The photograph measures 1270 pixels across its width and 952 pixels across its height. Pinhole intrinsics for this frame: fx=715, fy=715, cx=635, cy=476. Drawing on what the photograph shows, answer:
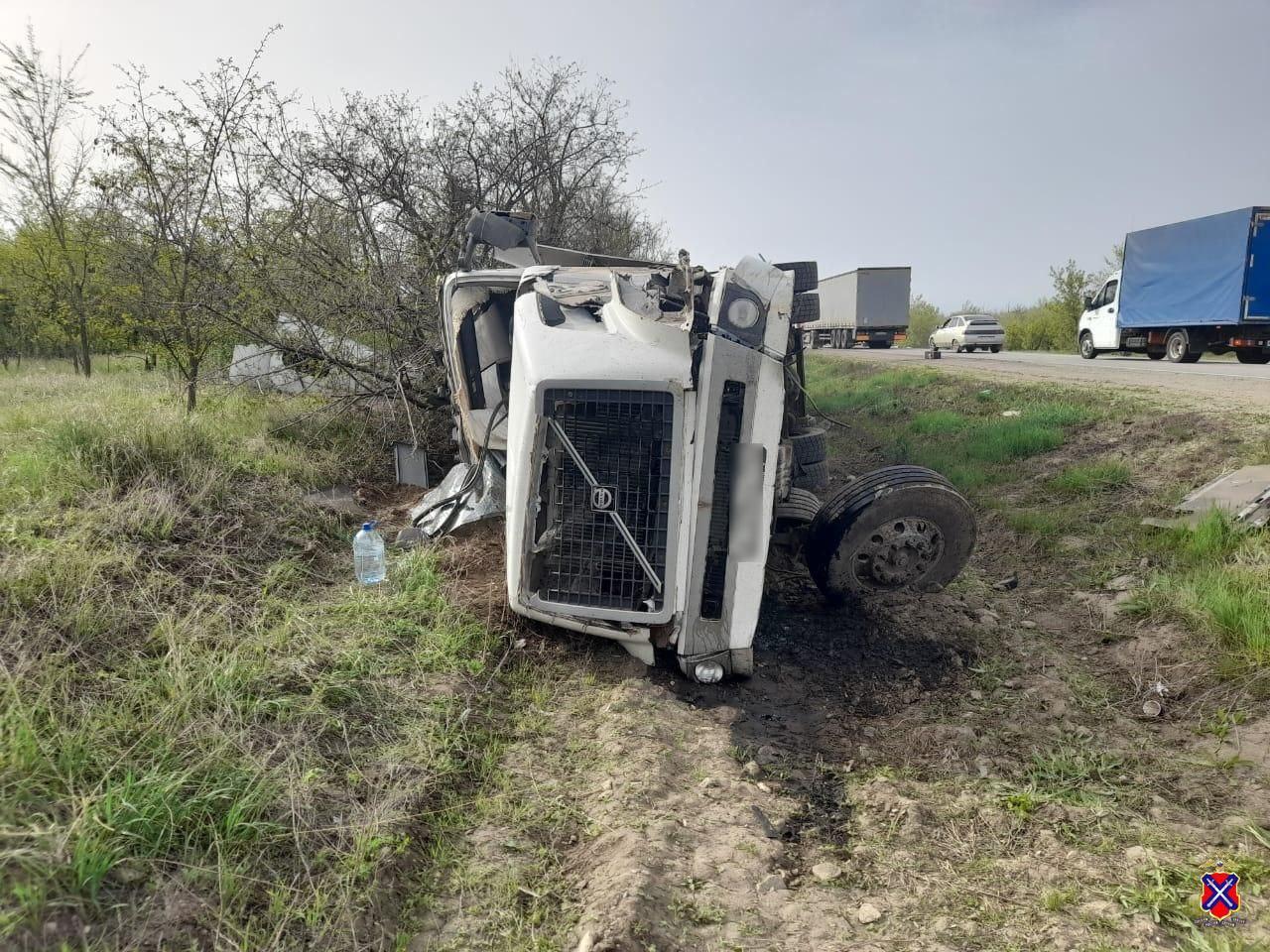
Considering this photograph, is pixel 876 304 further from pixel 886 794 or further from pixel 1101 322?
pixel 886 794

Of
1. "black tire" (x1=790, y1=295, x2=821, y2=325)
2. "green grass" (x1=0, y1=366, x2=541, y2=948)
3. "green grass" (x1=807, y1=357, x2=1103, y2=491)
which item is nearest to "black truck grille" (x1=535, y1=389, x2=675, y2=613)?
"green grass" (x1=0, y1=366, x2=541, y2=948)

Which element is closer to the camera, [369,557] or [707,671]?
[707,671]

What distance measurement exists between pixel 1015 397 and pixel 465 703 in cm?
858

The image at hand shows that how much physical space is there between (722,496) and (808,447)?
161cm

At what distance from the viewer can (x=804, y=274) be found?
4.58m

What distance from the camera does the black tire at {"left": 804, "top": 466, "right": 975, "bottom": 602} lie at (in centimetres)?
405

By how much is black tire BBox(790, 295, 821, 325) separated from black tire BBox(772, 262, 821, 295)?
0.07m

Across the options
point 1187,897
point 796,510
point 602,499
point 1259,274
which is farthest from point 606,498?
point 1259,274

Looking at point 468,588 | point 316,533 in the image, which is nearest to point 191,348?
point 316,533

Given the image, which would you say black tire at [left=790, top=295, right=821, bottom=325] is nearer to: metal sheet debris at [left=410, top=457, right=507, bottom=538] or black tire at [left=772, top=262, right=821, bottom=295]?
black tire at [left=772, top=262, right=821, bottom=295]

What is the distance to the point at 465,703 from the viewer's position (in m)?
3.05

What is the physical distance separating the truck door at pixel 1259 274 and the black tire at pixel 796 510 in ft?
50.0

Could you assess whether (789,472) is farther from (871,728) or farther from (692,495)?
(871,728)

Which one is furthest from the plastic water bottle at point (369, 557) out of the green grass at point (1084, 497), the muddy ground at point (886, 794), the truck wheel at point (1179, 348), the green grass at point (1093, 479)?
the truck wheel at point (1179, 348)
